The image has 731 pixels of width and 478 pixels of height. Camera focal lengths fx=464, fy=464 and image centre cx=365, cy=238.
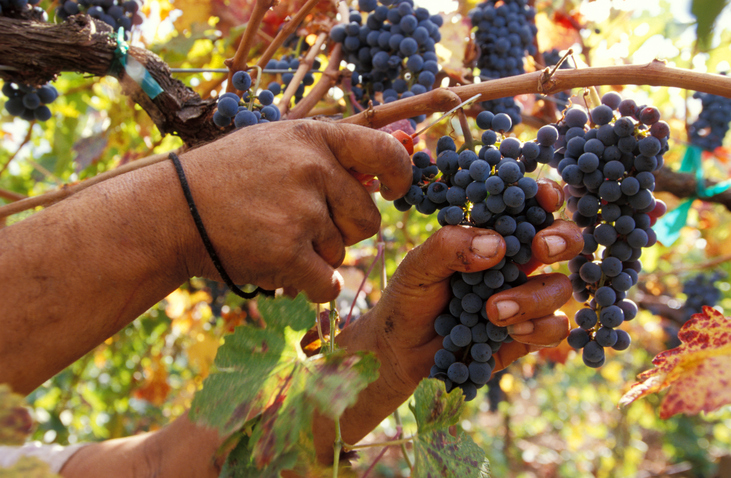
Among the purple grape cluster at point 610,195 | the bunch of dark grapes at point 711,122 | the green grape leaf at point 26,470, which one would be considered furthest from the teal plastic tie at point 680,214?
the green grape leaf at point 26,470

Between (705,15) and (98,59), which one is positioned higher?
(705,15)

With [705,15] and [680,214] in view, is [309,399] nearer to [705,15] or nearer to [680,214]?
[705,15]

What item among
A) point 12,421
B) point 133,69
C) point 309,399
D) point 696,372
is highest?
point 133,69

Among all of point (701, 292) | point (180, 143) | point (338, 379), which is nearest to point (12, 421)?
point (338, 379)

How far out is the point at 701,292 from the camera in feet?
9.53

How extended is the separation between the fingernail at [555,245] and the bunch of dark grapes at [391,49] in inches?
24.8

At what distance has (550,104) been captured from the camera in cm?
206

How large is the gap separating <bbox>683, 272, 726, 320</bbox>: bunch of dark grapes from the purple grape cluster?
2252 mm

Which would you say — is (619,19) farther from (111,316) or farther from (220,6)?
(111,316)

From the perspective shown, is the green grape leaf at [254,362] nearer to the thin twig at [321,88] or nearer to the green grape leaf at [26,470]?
the green grape leaf at [26,470]

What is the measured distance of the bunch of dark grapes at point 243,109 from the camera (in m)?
1.13

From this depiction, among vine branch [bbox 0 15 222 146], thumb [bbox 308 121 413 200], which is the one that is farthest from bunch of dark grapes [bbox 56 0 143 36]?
thumb [bbox 308 121 413 200]

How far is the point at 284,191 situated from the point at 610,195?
69 cm

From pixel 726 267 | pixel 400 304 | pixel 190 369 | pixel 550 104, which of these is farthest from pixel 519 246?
pixel 190 369
